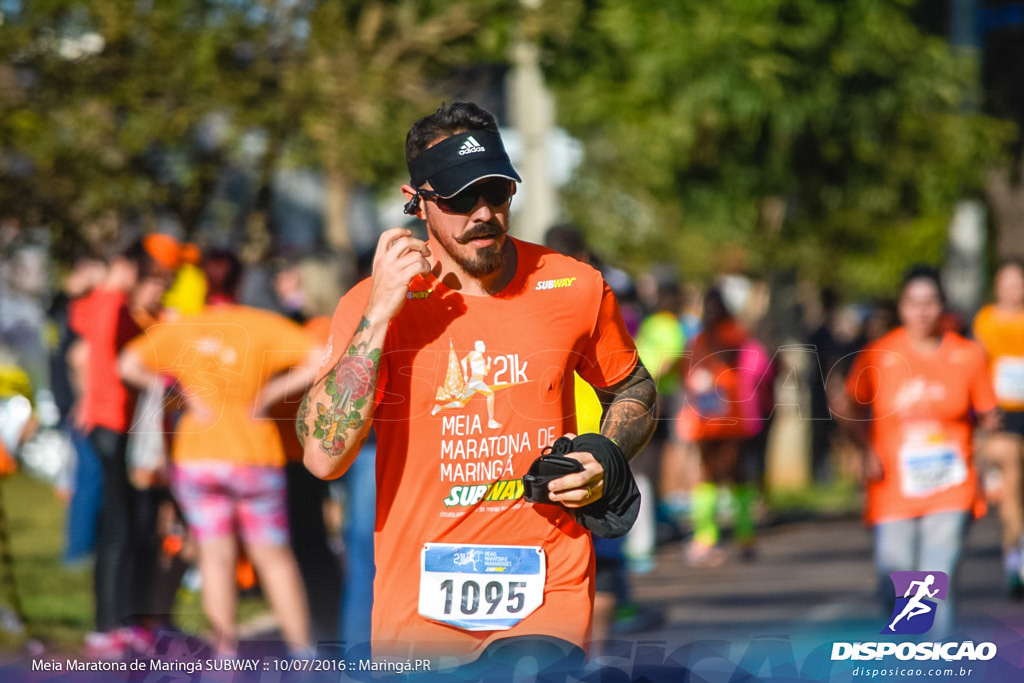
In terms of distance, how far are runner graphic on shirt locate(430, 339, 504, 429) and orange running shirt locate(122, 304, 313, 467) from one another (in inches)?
126

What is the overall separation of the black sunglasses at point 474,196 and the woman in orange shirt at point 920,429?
12.6 feet

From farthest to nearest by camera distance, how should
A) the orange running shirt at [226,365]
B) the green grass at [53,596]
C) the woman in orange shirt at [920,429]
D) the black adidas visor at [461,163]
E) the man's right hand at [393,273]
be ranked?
the green grass at [53,596] < the woman in orange shirt at [920,429] < the orange running shirt at [226,365] < the black adidas visor at [461,163] < the man's right hand at [393,273]

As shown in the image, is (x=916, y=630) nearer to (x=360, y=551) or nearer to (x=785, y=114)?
(x=360, y=551)

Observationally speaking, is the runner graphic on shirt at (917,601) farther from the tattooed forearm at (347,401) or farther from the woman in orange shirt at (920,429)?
the tattooed forearm at (347,401)

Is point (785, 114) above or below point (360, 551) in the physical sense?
above

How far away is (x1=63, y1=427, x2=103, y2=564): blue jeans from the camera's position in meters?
8.89

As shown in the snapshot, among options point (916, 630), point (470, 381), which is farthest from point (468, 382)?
point (916, 630)

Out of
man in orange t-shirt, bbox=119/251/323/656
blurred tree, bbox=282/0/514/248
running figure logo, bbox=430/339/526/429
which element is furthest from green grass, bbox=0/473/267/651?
running figure logo, bbox=430/339/526/429

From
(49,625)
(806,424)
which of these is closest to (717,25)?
(49,625)

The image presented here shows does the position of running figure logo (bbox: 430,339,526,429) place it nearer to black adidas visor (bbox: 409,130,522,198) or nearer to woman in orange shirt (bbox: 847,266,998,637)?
black adidas visor (bbox: 409,130,522,198)

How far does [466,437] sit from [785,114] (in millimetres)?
9534

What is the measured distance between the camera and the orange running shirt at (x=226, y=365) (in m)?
7.13

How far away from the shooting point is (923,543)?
7.27 metres

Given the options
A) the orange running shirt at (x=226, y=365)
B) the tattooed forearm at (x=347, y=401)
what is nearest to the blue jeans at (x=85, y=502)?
the orange running shirt at (x=226, y=365)
